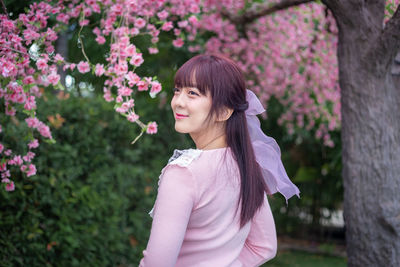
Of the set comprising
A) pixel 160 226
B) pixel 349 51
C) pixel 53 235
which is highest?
pixel 349 51

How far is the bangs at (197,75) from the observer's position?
64.9 inches

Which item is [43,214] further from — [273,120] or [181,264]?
[273,120]

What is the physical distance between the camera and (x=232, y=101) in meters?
1.69

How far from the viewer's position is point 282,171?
1926 mm

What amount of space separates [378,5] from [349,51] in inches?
11.7

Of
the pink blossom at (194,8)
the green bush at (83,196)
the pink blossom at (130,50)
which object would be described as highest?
the pink blossom at (194,8)

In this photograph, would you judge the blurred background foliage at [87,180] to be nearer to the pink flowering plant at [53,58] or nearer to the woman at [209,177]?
the pink flowering plant at [53,58]

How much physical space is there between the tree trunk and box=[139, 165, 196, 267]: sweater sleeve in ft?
5.10

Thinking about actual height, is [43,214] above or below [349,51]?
below

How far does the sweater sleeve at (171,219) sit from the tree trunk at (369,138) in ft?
5.10

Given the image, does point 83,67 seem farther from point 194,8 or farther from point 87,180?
point 87,180

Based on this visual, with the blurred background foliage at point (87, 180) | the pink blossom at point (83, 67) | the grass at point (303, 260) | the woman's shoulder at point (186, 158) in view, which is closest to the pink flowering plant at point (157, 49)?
the pink blossom at point (83, 67)

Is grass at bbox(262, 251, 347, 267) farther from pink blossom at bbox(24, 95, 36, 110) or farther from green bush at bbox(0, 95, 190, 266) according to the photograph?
pink blossom at bbox(24, 95, 36, 110)

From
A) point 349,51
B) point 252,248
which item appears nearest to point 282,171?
point 252,248
